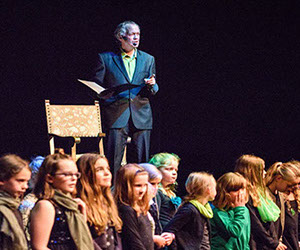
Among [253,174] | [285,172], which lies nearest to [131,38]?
[253,174]

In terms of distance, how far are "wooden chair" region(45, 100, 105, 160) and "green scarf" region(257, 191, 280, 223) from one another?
5.36 feet

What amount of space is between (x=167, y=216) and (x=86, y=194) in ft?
3.59

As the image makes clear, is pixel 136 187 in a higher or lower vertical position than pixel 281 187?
higher

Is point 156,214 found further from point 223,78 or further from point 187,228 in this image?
point 223,78

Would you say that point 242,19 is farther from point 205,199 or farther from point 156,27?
point 205,199

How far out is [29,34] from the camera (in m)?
6.19

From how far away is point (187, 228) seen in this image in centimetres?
400

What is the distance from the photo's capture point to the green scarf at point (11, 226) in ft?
8.98

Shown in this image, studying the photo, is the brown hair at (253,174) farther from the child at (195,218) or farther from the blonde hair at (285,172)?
the child at (195,218)

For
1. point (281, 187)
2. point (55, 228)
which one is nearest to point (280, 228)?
point (281, 187)

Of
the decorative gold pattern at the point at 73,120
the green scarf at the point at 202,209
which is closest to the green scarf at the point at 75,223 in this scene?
the green scarf at the point at 202,209

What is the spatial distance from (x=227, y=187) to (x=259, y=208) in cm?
47

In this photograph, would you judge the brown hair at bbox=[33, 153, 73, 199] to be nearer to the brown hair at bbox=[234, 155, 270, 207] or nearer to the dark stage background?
the brown hair at bbox=[234, 155, 270, 207]

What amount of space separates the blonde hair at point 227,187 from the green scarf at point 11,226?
6.49 ft
